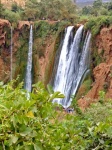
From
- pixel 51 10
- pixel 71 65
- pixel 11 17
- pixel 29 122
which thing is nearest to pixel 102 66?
pixel 71 65

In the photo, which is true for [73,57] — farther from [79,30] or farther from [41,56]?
[41,56]

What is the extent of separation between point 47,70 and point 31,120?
23.9 metres

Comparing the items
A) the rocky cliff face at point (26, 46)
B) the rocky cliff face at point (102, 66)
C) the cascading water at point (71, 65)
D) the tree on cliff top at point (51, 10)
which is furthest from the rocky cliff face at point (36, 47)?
the tree on cliff top at point (51, 10)

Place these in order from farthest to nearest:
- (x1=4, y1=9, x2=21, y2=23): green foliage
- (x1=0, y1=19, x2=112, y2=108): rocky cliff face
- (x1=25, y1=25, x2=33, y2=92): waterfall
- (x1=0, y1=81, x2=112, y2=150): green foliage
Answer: (x1=4, y1=9, x2=21, y2=23): green foliage < (x1=25, y1=25, x2=33, y2=92): waterfall < (x1=0, y1=19, x2=112, y2=108): rocky cliff face < (x1=0, y1=81, x2=112, y2=150): green foliage

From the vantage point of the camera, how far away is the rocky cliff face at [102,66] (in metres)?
18.9

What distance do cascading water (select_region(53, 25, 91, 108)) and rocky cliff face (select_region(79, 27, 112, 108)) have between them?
2.73 feet

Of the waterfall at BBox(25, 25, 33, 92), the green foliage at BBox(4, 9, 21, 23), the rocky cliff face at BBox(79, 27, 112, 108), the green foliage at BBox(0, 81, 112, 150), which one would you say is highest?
the green foliage at BBox(0, 81, 112, 150)

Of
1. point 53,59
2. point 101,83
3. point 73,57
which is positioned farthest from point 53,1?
point 101,83

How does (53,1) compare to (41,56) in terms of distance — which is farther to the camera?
(53,1)

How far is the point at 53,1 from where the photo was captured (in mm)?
32719

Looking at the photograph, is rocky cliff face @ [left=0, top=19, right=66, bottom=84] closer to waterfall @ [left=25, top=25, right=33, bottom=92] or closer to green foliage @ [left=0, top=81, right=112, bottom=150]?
waterfall @ [left=25, top=25, right=33, bottom=92]

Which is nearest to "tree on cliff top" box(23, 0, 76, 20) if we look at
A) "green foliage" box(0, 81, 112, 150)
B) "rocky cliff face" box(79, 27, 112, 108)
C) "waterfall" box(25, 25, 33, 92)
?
"waterfall" box(25, 25, 33, 92)

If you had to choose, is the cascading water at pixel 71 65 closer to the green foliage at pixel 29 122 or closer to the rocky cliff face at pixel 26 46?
the rocky cliff face at pixel 26 46

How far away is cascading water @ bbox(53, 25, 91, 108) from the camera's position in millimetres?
21911
